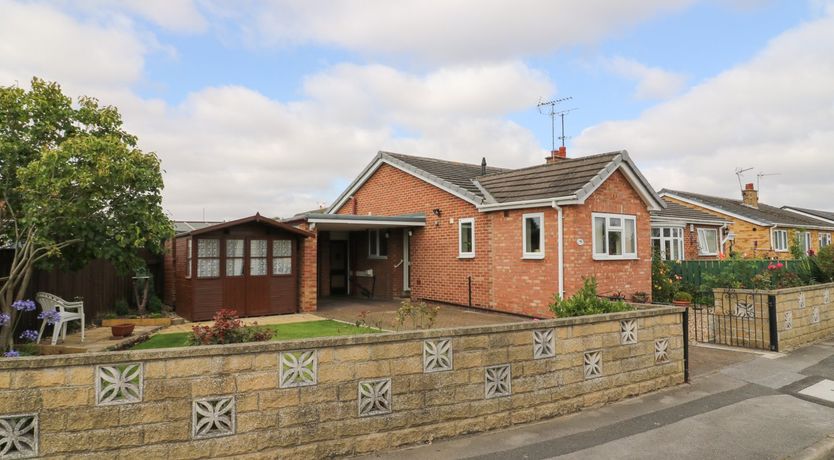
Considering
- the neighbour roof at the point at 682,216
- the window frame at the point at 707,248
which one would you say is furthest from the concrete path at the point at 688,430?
the window frame at the point at 707,248

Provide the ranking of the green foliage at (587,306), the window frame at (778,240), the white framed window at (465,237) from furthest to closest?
the window frame at (778,240) < the white framed window at (465,237) < the green foliage at (587,306)

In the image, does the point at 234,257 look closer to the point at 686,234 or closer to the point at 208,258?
the point at 208,258

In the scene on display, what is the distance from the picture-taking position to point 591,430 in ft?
18.1

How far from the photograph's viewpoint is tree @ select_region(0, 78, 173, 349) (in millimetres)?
7078

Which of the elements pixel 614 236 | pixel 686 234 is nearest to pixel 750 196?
pixel 686 234

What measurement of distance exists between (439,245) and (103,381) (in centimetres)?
1252

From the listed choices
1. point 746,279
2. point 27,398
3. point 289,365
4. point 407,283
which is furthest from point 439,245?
point 27,398

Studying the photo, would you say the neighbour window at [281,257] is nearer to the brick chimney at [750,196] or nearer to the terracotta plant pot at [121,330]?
the terracotta plant pot at [121,330]

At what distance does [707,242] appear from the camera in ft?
78.4

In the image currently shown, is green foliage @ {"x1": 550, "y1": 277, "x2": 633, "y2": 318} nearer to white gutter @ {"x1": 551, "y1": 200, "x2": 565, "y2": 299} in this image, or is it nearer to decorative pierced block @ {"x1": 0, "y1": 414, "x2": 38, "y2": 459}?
white gutter @ {"x1": 551, "y1": 200, "x2": 565, "y2": 299}

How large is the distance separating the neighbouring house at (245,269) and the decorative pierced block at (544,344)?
884 centimetres

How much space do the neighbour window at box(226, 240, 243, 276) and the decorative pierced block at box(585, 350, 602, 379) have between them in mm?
9493

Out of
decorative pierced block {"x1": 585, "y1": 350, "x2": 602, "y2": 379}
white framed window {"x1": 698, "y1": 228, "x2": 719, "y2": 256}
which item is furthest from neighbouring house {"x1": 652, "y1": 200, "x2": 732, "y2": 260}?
decorative pierced block {"x1": 585, "y1": 350, "x2": 602, "y2": 379}

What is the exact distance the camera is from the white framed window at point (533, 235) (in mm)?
13008
